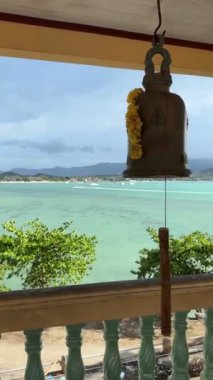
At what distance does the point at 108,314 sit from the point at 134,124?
1.74 feet

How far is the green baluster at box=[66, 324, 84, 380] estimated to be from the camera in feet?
3.78

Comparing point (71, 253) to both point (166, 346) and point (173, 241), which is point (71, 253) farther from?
point (166, 346)

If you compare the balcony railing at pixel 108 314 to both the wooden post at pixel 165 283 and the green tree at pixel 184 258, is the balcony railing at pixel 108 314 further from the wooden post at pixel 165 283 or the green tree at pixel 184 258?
the green tree at pixel 184 258

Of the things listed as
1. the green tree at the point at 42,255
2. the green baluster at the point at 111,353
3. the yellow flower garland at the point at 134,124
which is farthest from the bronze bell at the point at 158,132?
the green tree at the point at 42,255

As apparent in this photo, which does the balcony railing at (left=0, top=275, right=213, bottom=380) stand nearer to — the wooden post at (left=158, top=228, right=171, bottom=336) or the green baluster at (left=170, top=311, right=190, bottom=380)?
the green baluster at (left=170, top=311, right=190, bottom=380)

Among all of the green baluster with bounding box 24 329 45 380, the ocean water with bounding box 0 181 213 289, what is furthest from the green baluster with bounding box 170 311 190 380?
the ocean water with bounding box 0 181 213 289

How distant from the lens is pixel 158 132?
41.4 inches

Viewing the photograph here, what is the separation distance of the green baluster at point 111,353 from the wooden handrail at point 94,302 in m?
0.04

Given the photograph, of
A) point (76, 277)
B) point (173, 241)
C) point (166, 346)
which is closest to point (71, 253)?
point (76, 277)

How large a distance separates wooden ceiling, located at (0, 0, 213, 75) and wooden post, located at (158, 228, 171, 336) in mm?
1096

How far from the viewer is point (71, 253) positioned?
758cm

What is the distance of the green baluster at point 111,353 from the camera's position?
118 centimetres

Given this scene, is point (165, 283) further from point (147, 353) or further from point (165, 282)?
point (147, 353)

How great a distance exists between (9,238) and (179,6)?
20.2 ft
